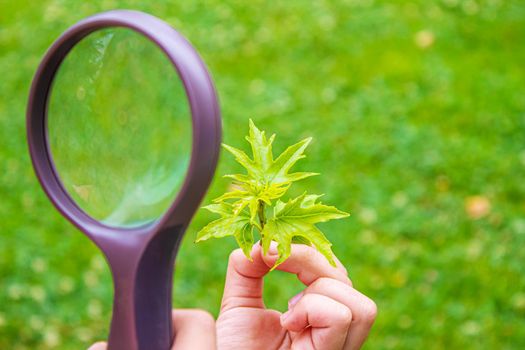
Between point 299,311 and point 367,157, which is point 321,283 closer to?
point 299,311

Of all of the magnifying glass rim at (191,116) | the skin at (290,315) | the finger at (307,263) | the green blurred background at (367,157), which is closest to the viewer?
the magnifying glass rim at (191,116)

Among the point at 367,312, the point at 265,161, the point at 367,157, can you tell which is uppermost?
the point at 265,161

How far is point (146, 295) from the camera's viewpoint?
0.92 metres

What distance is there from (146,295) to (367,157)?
2809mm

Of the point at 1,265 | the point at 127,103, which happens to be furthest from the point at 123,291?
the point at 1,265

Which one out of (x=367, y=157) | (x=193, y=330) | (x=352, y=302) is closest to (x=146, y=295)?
(x=193, y=330)

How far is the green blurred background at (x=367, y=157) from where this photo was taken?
2.95 metres

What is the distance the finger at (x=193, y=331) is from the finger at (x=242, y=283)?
Answer: 0.59 feet

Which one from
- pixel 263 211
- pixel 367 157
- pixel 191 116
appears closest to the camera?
pixel 191 116

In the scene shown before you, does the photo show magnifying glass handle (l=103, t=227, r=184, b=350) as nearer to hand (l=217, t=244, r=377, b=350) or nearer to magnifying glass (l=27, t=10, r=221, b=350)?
magnifying glass (l=27, t=10, r=221, b=350)

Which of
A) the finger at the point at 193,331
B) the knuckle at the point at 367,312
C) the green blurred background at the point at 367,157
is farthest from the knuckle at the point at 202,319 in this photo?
the green blurred background at the point at 367,157

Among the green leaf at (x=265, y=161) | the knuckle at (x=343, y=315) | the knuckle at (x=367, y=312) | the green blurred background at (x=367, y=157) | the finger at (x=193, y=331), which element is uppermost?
the green leaf at (x=265, y=161)

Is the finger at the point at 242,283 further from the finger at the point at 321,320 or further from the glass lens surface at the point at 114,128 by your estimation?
the glass lens surface at the point at 114,128

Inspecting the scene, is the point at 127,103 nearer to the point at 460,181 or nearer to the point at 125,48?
the point at 125,48
